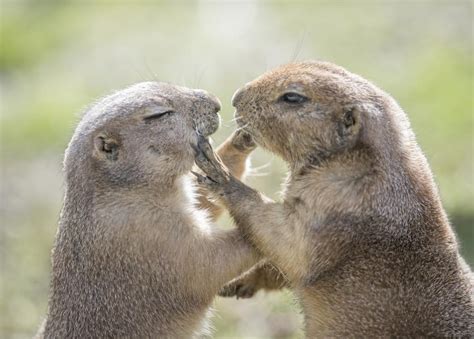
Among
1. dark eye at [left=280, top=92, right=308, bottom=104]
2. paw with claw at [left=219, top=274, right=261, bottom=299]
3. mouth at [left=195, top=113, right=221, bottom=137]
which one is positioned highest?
dark eye at [left=280, top=92, right=308, bottom=104]

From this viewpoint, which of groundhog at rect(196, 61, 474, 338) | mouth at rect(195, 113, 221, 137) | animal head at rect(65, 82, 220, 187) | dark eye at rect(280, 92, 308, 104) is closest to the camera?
groundhog at rect(196, 61, 474, 338)

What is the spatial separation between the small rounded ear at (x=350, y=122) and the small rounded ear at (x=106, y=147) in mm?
1445

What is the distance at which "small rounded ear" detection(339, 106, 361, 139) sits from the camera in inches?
281

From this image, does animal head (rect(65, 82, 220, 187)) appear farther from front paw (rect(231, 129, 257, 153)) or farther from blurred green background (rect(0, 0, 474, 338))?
blurred green background (rect(0, 0, 474, 338))

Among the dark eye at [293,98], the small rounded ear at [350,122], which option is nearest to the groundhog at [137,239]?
the dark eye at [293,98]

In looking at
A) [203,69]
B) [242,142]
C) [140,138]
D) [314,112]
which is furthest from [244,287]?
[203,69]

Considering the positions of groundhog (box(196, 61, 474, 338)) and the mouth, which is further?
the mouth

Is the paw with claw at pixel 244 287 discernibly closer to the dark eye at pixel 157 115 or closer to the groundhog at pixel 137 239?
the groundhog at pixel 137 239

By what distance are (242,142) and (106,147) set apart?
95 cm

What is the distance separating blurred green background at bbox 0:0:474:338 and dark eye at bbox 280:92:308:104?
9.25 ft

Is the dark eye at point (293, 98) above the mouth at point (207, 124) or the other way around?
above

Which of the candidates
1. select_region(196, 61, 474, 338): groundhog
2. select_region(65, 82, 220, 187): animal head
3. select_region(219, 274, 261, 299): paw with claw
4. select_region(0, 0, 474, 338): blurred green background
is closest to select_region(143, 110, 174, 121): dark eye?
select_region(65, 82, 220, 187): animal head

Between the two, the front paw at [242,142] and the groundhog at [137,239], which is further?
the front paw at [242,142]

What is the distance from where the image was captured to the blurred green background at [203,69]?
11000 millimetres
